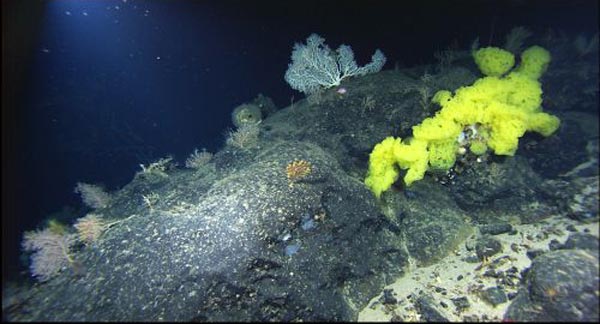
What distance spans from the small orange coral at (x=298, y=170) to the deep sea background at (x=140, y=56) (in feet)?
27.8

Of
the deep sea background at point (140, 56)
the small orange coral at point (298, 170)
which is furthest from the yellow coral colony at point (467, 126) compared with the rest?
the deep sea background at point (140, 56)

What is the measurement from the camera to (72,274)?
4320 mm

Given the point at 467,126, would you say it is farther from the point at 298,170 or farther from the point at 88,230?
the point at 88,230

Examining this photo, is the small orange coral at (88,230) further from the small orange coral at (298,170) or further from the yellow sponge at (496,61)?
the yellow sponge at (496,61)

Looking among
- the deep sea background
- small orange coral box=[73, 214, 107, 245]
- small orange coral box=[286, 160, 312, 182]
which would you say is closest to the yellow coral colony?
small orange coral box=[286, 160, 312, 182]

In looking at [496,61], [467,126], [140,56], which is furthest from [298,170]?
[140,56]

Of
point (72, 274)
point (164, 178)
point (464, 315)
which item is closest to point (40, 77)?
point (164, 178)

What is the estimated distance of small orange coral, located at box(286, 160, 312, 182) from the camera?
4973mm

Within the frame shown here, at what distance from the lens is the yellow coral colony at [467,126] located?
17.1 ft

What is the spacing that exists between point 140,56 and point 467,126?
14.4 m

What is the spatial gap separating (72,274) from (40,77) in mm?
10107

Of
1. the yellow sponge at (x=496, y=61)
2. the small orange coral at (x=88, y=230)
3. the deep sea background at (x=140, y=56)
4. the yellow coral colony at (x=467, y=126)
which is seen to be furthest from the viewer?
the deep sea background at (x=140, y=56)

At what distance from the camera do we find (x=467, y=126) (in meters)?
5.47

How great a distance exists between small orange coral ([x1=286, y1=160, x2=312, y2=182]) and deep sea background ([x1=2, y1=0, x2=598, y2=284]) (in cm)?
848
